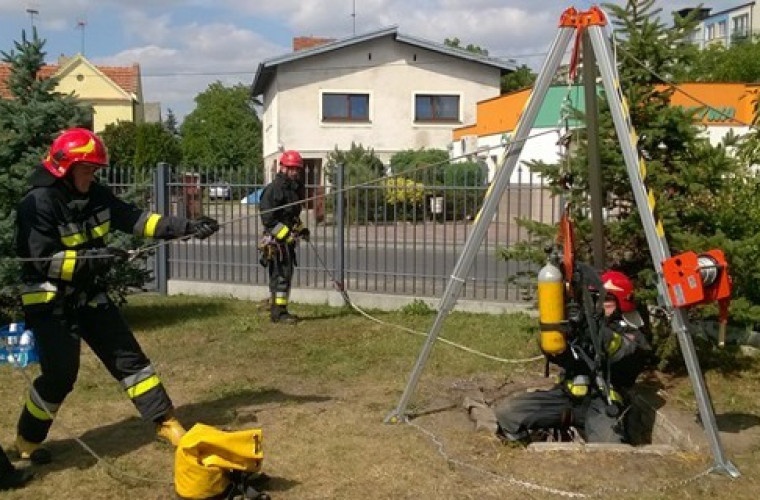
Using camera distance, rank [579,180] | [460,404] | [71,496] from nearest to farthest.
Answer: [71,496] < [460,404] < [579,180]

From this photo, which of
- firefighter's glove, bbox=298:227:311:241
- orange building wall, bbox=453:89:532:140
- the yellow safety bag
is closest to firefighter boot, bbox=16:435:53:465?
the yellow safety bag

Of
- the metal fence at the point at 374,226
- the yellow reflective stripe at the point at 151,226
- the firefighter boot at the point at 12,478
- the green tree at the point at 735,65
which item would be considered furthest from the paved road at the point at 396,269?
the green tree at the point at 735,65

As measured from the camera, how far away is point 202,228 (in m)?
5.54

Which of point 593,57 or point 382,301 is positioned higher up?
point 593,57

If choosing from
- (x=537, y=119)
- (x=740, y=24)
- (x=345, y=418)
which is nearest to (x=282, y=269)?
(x=345, y=418)

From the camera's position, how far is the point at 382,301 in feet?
37.4

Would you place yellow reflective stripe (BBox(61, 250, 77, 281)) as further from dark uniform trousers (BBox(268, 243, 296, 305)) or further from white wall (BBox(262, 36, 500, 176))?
white wall (BBox(262, 36, 500, 176))

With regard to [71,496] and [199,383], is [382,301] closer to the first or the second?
[199,383]

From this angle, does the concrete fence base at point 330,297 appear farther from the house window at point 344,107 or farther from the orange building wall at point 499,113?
the house window at point 344,107

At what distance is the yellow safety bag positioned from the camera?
447cm

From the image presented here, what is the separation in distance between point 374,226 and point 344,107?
2562 cm

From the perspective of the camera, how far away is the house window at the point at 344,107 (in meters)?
36.2

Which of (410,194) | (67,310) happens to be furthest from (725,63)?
(67,310)

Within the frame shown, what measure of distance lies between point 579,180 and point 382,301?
4.68 m
